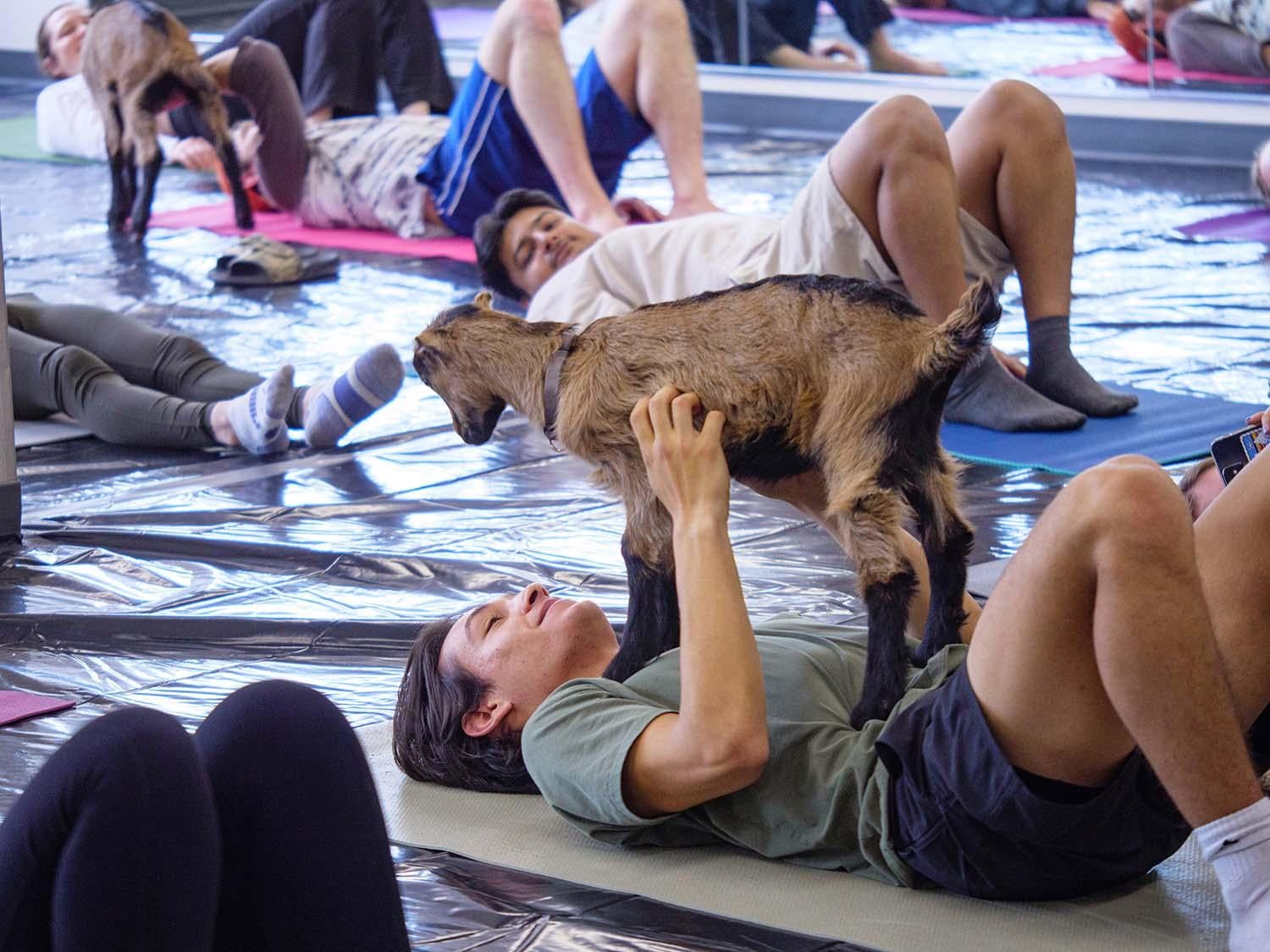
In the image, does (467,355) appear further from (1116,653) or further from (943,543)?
(1116,653)

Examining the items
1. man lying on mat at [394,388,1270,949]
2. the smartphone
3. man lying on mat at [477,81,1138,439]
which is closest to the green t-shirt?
man lying on mat at [394,388,1270,949]

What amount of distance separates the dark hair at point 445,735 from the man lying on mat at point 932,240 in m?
1.42

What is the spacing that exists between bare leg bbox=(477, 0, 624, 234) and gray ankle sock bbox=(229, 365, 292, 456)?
1721mm

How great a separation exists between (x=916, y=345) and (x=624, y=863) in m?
0.70

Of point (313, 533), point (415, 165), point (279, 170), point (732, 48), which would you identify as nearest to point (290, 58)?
point (279, 170)

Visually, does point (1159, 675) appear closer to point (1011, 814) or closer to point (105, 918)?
point (1011, 814)

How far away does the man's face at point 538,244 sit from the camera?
439cm

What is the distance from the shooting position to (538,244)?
4.38 metres

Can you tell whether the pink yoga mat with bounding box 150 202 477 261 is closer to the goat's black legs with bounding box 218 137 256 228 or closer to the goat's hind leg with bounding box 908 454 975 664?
the goat's black legs with bounding box 218 137 256 228

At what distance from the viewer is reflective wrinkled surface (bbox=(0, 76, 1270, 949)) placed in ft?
7.08

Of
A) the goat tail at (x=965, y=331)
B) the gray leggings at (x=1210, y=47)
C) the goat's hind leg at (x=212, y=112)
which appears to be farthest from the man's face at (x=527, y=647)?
the gray leggings at (x=1210, y=47)

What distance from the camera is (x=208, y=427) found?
3807 mm

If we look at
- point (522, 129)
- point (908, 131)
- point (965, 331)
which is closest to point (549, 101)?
point (522, 129)

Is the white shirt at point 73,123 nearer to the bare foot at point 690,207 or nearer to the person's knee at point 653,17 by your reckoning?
the person's knee at point 653,17
